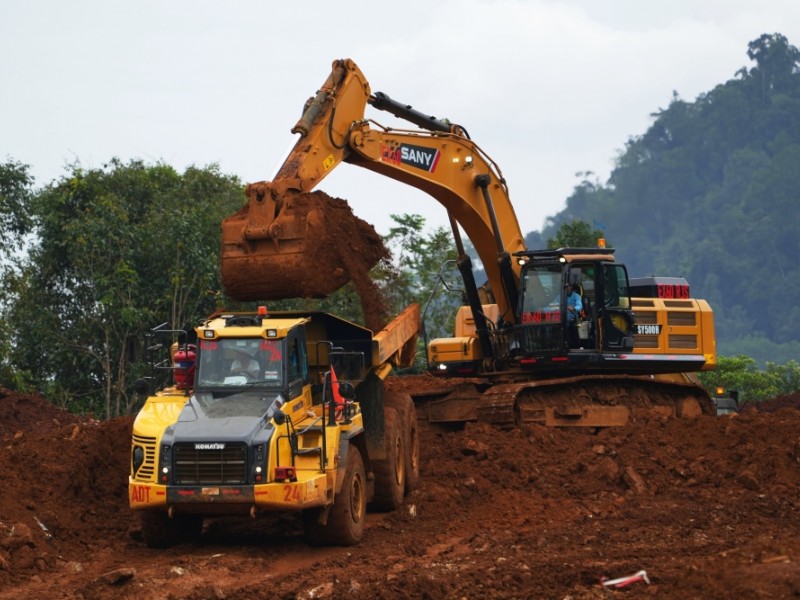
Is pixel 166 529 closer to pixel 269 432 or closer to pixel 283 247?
pixel 269 432

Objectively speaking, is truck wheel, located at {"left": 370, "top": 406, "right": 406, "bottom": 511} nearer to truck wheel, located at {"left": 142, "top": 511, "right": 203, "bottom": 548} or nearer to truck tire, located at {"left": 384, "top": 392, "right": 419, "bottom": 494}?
truck tire, located at {"left": 384, "top": 392, "right": 419, "bottom": 494}

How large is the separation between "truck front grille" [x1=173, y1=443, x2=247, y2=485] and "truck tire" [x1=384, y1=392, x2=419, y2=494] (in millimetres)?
4051

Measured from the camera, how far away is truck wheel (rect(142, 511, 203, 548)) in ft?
46.9

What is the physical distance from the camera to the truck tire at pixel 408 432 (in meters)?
17.6

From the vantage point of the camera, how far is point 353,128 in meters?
18.1

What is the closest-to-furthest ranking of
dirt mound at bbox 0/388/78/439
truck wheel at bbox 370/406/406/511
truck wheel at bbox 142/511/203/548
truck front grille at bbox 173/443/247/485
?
truck front grille at bbox 173/443/247/485 → truck wheel at bbox 142/511/203/548 → truck wheel at bbox 370/406/406/511 → dirt mound at bbox 0/388/78/439

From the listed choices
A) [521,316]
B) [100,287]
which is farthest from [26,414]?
[521,316]

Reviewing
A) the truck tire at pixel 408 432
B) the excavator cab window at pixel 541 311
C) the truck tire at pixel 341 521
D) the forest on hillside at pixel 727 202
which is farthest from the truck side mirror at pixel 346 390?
the forest on hillside at pixel 727 202

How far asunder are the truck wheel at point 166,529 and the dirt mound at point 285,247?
2963 millimetres

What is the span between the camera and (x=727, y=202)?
11475cm

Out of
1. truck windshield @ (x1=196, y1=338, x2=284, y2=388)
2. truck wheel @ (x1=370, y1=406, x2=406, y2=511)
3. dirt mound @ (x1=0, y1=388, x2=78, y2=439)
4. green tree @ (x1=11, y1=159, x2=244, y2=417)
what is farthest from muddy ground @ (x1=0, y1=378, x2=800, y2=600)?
green tree @ (x1=11, y1=159, x2=244, y2=417)

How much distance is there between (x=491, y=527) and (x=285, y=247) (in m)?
4.17

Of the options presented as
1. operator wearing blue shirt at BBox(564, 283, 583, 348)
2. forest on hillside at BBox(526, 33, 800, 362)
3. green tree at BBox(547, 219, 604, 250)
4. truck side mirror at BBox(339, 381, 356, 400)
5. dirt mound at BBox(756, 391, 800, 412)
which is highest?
forest on hillside at BBox(526, 33, 800, 362)

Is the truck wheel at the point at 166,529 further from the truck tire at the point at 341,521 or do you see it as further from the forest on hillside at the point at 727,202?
the forest on hillside at the point at 727,202
